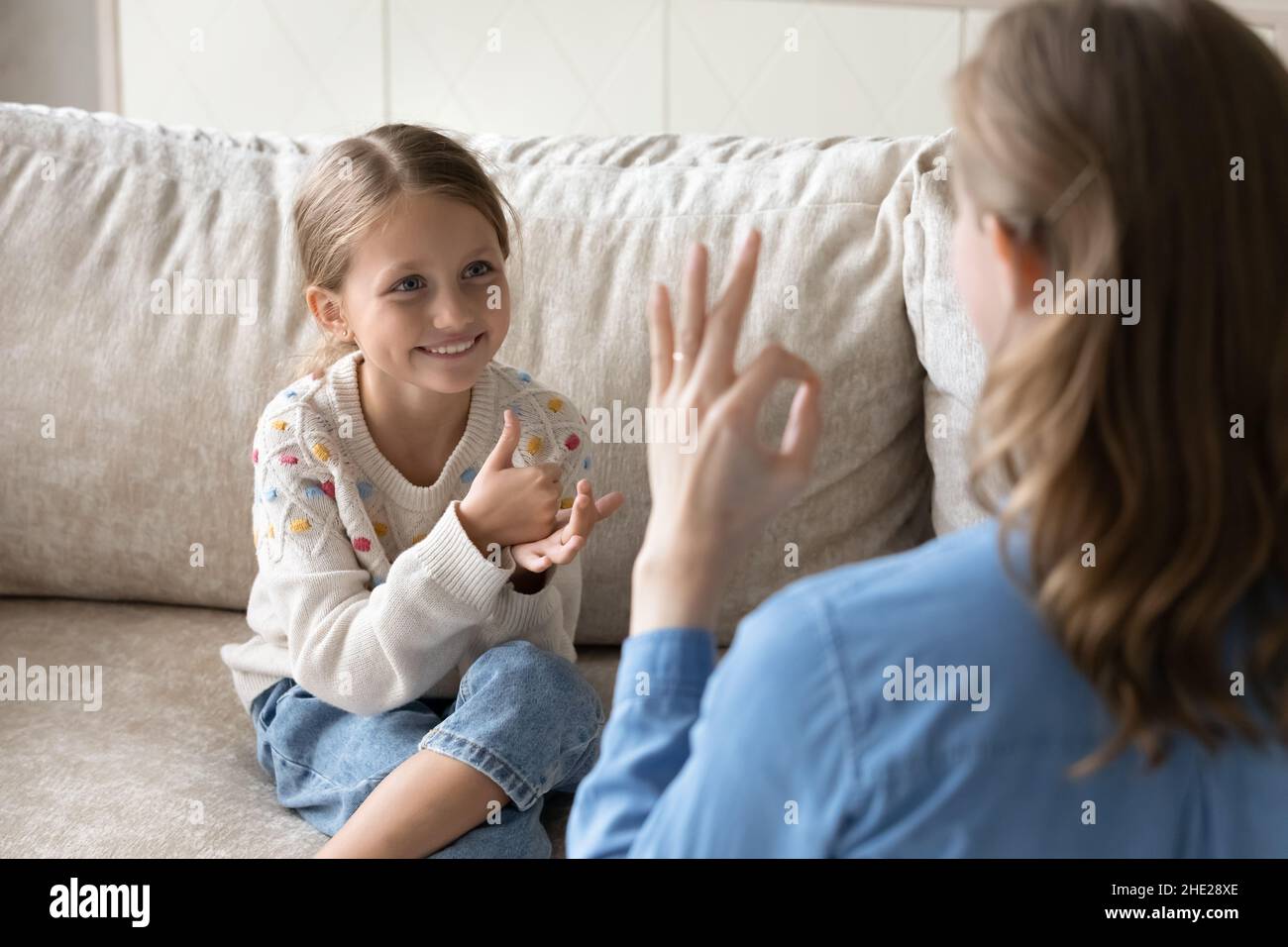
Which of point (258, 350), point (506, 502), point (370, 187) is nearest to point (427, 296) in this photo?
point (370, 187)

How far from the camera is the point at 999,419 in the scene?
627 millimetres

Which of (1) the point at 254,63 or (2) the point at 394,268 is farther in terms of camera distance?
(1) the point at 254,63

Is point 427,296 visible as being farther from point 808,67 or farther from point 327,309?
point 808,67

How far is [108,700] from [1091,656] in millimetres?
1148

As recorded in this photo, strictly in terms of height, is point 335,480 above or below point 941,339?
below

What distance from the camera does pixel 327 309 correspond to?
1407mm

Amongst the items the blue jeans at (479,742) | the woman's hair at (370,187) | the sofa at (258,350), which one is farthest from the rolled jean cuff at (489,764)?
the woman's hair at (370,187)

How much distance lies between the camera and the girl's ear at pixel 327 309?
1.39 metres

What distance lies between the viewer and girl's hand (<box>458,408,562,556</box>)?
3.99 feet

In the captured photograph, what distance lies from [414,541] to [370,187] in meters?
0.37

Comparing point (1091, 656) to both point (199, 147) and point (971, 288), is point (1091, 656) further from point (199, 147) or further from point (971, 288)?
point (199, 147)

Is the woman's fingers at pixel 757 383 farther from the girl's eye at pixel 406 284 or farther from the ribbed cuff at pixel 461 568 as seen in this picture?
the girl's eye at pixel 406 284

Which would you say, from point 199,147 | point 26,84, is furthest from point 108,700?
point 26,84
